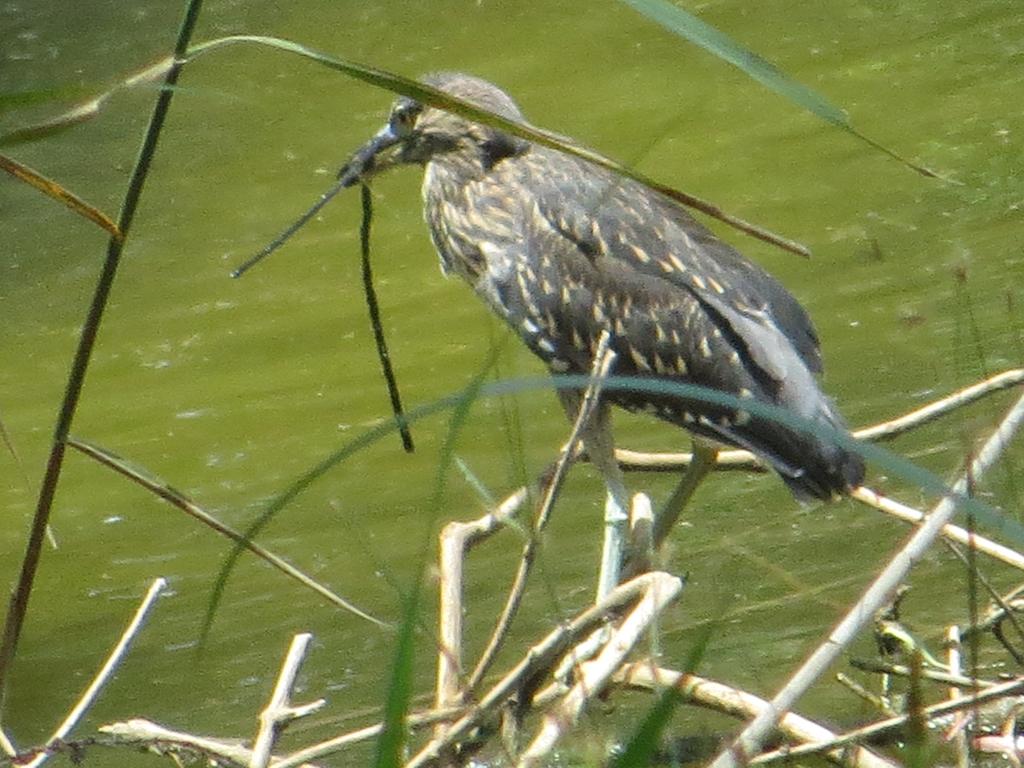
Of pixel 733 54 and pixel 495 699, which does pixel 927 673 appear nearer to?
pixel 495 699

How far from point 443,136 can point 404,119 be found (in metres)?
0.11

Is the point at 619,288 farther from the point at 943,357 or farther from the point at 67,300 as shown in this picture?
the point at 67,300

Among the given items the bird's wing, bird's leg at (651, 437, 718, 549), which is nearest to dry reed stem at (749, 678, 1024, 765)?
bird's leg at (651, 437, 718, 549)

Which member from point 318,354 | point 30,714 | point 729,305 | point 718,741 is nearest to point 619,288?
point 729,305

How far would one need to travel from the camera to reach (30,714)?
5.54 m

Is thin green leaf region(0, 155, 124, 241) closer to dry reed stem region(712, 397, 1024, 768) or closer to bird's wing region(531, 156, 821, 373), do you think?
dry reed stem region(712, 397, 1024, 768)

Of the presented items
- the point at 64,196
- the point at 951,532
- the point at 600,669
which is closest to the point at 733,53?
the point at 64,196

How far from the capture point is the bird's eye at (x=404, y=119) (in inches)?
221

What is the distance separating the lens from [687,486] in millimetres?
4867

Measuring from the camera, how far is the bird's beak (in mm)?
5434

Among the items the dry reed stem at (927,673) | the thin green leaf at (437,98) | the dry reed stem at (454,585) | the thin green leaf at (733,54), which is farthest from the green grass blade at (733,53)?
the dry reed stem at (927,673)

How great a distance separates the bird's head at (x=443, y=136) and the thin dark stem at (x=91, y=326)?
2.93 meters

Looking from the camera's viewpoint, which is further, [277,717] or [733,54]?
[277,717]

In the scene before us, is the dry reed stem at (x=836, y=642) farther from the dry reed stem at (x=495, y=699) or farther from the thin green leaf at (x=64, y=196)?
the thin green leaf at (x=64, y=196)
